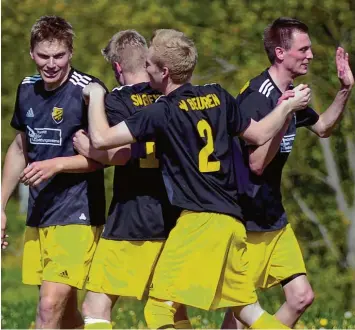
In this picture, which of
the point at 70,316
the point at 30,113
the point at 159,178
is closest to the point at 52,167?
the point at 30,113

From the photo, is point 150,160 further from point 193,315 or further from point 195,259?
point 193,315

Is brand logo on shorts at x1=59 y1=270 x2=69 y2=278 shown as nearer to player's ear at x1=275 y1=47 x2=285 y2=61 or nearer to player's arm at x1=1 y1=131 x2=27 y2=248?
player's arm at x1=1 y1=131 x2=27 y2=248

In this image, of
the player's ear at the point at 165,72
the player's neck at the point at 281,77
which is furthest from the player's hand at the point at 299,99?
the player's ear at the point at 165,72

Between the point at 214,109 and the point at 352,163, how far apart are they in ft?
17.8

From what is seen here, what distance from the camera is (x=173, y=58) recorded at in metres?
7.51

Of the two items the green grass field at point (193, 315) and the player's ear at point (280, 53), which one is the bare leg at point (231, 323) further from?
the player's ear at point (280, 53)

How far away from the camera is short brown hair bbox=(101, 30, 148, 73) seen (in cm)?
799

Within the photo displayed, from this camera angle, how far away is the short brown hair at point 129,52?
26.2 ft

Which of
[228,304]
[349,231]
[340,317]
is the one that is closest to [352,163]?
[349,231]

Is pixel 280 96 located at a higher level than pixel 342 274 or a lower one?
higher

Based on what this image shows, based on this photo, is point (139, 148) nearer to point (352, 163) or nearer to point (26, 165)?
point (26, 165)

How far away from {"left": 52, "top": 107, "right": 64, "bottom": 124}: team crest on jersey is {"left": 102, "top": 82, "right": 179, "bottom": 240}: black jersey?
0.47 metres

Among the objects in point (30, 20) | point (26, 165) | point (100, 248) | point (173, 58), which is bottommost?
point (100, 248)

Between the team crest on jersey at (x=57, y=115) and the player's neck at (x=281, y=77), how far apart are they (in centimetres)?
137
